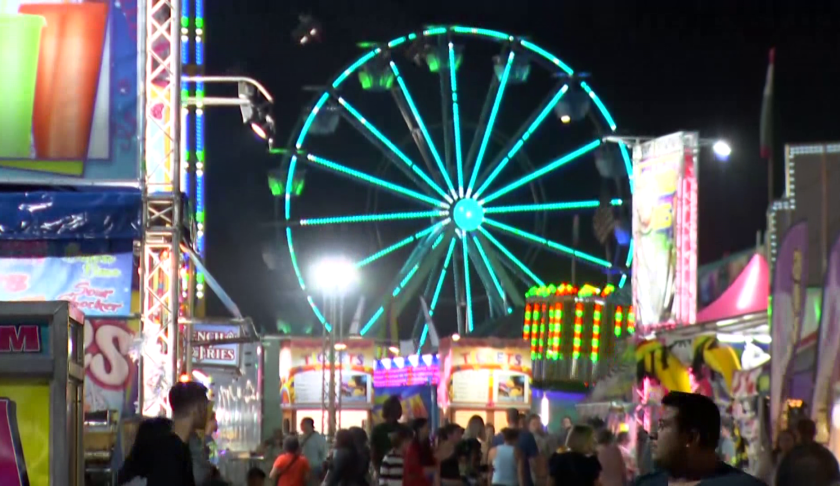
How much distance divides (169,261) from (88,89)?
2.18 meters

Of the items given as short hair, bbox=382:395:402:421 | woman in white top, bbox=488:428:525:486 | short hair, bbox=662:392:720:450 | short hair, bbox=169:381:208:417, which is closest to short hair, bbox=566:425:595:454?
short hair, bbox=382:395:402:421

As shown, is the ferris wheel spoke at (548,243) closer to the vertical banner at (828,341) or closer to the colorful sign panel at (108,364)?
the vertical banner at (828,341)

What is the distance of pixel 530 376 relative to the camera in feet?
117

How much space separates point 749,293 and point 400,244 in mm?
13168

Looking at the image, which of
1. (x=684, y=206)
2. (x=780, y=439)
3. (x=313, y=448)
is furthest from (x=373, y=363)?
(x=780, y=439)

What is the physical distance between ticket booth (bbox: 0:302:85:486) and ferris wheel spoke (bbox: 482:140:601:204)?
28.3 meters

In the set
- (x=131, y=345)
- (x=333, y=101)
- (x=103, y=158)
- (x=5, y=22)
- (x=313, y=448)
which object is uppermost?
(x=333, y=101)

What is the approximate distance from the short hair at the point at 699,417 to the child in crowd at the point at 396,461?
6860 mm

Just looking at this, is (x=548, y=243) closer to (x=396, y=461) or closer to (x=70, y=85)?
(x=70, y=85)

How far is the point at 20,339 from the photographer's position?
657cm

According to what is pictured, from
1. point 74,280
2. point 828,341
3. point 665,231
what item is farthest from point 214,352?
point 828,341

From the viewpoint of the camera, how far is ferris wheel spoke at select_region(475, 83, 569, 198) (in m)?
34.8

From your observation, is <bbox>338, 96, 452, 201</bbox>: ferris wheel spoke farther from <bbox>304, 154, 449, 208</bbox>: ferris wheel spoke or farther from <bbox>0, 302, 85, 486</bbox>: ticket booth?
<bbox>0, 302, 85, 486</bbox>: ticket booth

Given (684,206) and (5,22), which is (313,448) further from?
(684,206)
